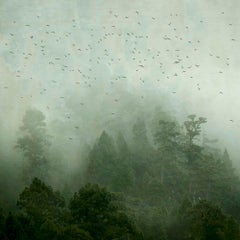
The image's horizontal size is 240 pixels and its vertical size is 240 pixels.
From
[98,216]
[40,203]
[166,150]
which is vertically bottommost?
[98,216]

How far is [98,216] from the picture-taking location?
4072cm

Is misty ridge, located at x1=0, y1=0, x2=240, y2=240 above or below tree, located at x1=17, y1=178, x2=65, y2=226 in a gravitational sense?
above

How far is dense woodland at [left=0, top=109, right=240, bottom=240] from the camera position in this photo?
40.8m

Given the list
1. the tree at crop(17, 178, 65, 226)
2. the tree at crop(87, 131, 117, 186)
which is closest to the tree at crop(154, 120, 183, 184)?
the tree at crop(87, 131, 117, 186)

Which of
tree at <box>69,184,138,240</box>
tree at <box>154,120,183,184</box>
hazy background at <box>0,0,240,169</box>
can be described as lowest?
tree at <box>69,184,138,240</box>

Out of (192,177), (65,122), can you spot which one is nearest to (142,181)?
(192,177)

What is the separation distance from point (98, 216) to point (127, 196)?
26518mm

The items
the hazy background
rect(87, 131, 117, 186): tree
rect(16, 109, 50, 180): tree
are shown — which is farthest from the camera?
the hazy background

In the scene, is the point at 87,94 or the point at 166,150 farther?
the point at 87,94

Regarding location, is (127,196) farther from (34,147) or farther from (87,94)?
(87,94)

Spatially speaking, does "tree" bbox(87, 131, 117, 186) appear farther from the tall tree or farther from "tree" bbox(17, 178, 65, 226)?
"tree" bbox(17, 178, 65, 226)

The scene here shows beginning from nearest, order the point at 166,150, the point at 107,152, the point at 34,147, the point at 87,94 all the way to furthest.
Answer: the point at 34,147
the point at 166,150
the point at 107,152
the point at 87,94

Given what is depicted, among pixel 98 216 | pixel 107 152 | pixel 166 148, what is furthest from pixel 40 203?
pixel 166 148

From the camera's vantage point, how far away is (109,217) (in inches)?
1590
